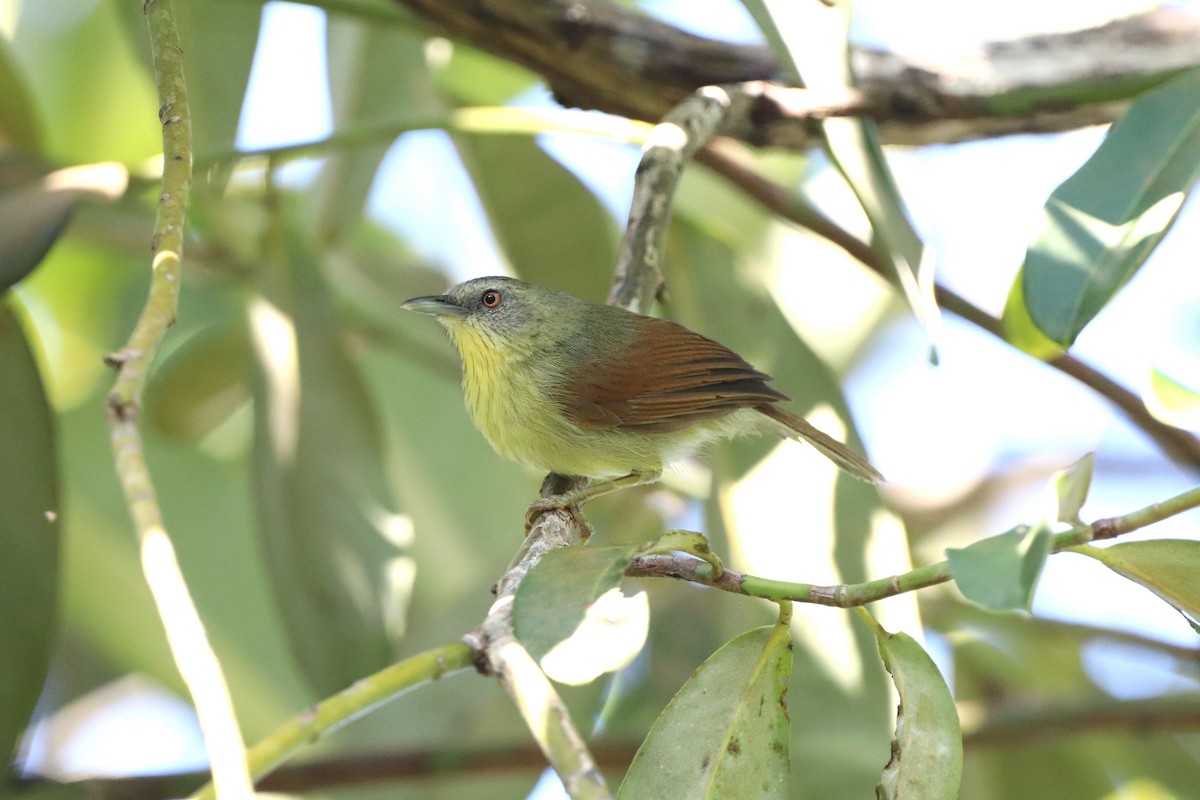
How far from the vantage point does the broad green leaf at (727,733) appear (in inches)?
70.1

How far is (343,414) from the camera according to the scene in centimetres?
348

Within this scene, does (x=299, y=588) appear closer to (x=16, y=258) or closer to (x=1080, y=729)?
(x=16, y=258)

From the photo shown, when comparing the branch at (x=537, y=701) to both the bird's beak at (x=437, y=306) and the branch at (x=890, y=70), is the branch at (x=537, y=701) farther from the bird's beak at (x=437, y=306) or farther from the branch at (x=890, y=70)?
the bird's beak at (x=437, y=306)

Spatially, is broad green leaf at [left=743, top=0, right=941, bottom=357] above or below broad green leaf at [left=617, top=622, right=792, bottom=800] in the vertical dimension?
above

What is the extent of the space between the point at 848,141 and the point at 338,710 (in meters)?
2.15

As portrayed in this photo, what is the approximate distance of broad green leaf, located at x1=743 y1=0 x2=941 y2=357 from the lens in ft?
8.86

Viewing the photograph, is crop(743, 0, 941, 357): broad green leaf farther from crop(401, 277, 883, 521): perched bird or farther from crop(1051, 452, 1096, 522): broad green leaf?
crop(1051, 452, 1096, 522): broad green leaf

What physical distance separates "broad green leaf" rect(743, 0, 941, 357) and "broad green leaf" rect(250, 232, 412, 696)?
1575mm

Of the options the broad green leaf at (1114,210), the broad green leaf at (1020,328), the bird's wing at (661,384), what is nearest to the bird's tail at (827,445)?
the bird's wing at (661,384)

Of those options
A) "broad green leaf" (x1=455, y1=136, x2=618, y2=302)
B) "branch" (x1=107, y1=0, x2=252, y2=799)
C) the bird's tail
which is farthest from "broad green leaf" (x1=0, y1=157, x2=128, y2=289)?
the bird's tail

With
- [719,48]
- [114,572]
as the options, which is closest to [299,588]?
[114,572]

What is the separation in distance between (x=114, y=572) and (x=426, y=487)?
123 centimetres

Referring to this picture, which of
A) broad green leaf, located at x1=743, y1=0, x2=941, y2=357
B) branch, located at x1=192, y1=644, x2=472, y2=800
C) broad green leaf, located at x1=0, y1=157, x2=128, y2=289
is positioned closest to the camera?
branch, located at x1=192, y1=644, x2=472, y2=800

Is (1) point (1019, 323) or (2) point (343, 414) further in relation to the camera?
(2) point (343, 414)
